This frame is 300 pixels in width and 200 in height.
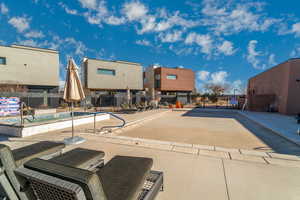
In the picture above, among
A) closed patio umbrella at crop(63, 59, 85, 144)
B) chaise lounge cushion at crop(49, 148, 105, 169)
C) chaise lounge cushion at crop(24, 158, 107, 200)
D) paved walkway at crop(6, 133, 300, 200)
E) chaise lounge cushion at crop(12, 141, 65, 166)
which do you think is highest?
closed patio umbrella at crop(63, 59, 85, 144)

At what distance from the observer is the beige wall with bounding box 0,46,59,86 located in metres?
18.1

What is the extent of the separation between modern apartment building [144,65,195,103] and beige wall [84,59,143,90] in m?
4.41

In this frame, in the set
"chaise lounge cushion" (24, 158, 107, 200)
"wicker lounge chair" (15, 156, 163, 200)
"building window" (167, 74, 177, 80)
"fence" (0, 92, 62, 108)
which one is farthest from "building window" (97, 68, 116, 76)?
"chaise lounge cushion" (24, 158, 107, 200)

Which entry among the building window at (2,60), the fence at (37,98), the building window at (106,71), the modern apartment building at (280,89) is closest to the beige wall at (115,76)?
the building window at (106,71)

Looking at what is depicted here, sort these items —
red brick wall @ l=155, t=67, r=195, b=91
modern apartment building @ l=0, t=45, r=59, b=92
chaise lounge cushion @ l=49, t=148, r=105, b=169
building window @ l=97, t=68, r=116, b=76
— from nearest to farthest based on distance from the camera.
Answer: chaise lounge cushion @ l=49, t=148, r=105, b=169
modern apartment building @ l=0, t=45, r=59, b=92
building window @ l=97, t=68, r=116, b=76
red brick wall @ l=155, t=67, r=195, b=91

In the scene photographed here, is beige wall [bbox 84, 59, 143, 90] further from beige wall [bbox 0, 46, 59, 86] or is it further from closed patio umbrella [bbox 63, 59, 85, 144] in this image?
closed patio umbrella [bbox 63, 59, 85, 144]

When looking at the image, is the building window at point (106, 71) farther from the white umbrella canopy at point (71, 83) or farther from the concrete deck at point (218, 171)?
the concrete deck at point (218, 171)

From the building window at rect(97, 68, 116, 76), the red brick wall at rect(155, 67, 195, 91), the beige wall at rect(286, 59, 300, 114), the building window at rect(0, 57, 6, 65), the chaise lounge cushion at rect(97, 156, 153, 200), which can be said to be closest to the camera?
the chaise lounge cushion at rect(97, 156, 153, 200)

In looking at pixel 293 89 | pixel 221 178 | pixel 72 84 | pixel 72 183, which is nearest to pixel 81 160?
pixel 72 183

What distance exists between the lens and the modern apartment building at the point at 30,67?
1805 centimetres

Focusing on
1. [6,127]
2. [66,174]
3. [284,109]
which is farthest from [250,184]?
[284,109]

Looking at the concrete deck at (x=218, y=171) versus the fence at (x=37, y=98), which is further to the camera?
the fence at (x=37, y=98)

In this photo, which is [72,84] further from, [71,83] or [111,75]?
[111,75]

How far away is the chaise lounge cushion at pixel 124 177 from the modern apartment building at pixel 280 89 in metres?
14.4
